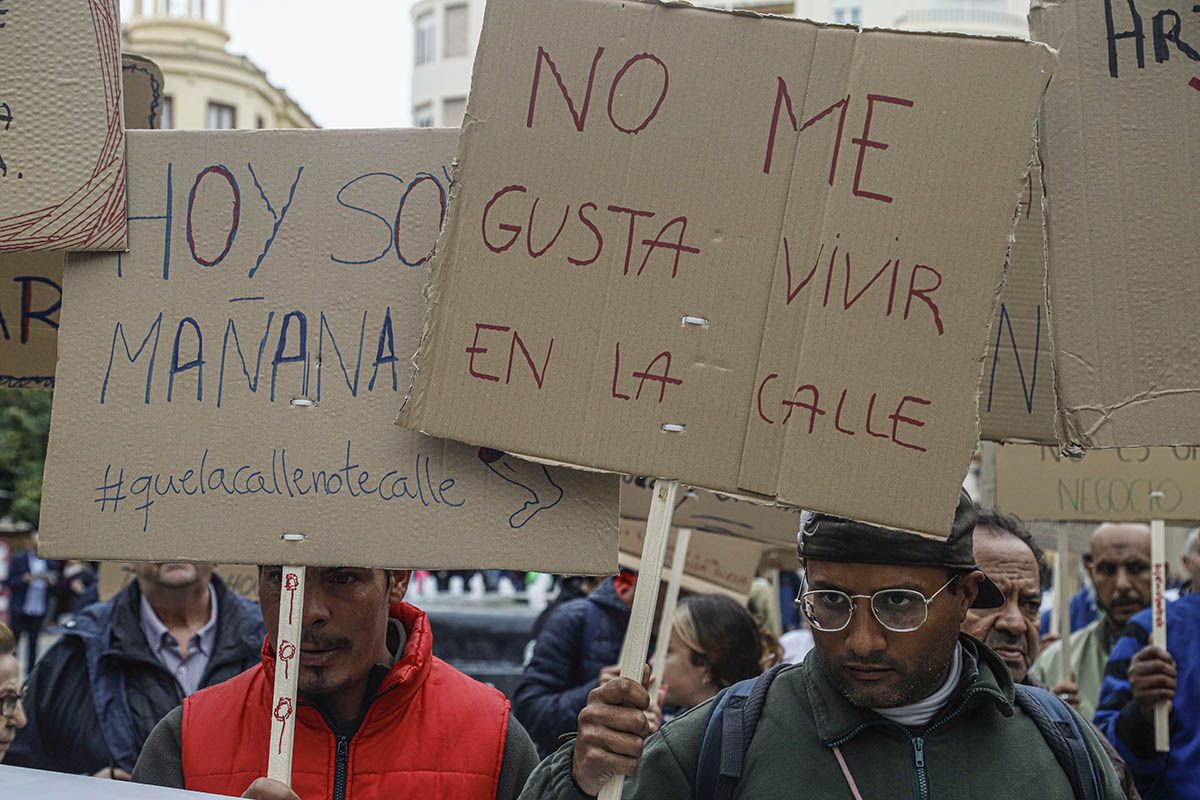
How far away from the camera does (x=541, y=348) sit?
2.41 metres

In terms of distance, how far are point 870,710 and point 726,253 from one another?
2.66 feet

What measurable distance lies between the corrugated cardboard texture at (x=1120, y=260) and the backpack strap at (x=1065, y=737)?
19.1 inches

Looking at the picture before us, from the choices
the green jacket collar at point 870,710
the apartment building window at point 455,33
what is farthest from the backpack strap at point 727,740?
the apartment building window at point 455,33

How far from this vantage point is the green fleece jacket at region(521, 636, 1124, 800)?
2.44m

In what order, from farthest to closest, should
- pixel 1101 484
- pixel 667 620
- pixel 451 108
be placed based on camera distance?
1. pixel 451 108
2. pixel 1101 484
3. pixel 667 620

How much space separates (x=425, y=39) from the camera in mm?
55219

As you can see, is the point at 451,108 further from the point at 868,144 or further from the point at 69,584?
the point at 868,144

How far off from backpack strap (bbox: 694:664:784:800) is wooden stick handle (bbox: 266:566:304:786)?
0.69 m

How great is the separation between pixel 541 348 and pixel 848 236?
53 centimetres

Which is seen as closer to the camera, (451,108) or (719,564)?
(719,564)

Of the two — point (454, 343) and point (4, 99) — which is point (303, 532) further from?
point (4, 99)

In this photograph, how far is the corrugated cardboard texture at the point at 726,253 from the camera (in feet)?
7.77

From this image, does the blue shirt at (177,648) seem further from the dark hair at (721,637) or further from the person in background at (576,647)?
the dark hair at (721,637)

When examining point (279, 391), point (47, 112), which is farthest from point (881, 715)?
point (47, 112)
